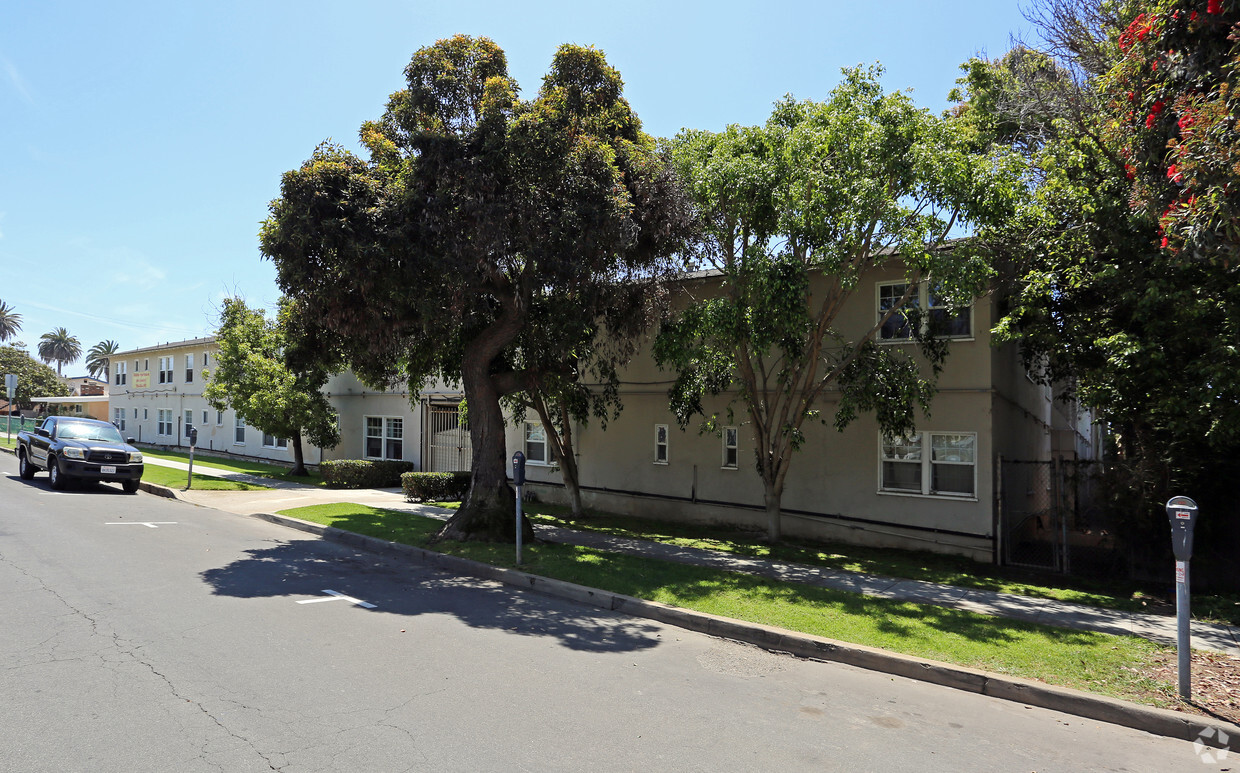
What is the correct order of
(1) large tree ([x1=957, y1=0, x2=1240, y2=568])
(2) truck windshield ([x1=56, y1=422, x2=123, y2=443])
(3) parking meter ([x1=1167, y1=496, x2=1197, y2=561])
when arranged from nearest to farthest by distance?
(3) parking meter ([x1=1167, y1=496, x2=1197, y2=561])
(1) large tree ([x1=957, y1=0, x2=1240, y2=568])
(2) truck windshield ([x1=56, y1=422, x2=123, y2=443])

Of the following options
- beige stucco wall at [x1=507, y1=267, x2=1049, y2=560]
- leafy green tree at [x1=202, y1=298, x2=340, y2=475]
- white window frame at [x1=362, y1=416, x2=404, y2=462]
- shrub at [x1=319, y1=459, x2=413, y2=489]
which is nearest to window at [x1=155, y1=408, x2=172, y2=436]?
leafy green tree at [x1=202, y1=298, x2=340, y2=475]

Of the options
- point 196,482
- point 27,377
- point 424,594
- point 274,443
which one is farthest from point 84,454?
point 27,377

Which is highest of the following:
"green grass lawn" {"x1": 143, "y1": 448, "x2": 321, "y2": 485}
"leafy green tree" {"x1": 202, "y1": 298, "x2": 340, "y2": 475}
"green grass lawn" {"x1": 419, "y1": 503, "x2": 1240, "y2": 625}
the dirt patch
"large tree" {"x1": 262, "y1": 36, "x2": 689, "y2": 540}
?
"large tree" {"x1": 262, "y1": 36, "x2": 689, "y2": 540}

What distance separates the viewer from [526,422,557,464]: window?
1956 cm

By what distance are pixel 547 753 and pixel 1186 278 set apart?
9.91m

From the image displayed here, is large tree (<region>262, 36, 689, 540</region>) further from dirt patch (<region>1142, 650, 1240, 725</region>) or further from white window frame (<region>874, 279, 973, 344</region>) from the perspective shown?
dirt patch (<region>1142, 650, 1240, 725</region>)

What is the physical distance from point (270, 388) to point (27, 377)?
58592 mm

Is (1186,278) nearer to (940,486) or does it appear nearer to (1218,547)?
(1218,547)

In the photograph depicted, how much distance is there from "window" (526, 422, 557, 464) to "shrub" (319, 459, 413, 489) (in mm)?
4630

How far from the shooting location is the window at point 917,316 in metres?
12.4

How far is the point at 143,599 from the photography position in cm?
758

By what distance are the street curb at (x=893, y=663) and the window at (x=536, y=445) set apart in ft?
30.8

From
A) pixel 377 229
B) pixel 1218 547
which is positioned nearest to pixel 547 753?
pixel 377 229

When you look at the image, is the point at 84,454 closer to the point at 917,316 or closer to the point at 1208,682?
the point at 917,316
